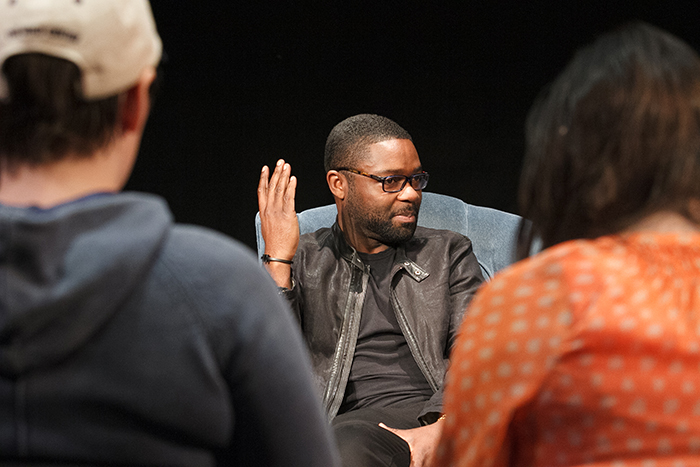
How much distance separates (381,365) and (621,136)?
4.81 feet

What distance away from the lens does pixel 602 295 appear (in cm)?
67

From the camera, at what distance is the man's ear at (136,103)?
0.68 m

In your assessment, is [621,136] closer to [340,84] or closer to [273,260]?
[273,260]

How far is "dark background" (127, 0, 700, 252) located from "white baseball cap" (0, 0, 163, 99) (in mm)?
2551

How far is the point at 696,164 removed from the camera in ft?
2.42

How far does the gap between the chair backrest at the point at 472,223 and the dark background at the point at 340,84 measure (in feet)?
1.99

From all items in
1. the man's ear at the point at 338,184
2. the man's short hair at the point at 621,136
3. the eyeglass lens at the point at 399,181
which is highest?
the man's short hair at the point at 621,136

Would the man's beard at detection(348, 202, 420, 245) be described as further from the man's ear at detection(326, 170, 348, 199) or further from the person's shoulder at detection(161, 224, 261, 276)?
the person's shoulder at detection(161, 224, 261, 276)

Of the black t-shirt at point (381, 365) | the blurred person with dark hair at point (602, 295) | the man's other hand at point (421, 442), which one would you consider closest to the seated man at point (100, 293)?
the blurred person with dark hair at point (602, 295)

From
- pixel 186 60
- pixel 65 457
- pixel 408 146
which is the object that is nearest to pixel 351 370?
pixel 408 146

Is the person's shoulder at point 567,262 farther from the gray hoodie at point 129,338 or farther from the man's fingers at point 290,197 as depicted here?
the man's fingers at point 290,197

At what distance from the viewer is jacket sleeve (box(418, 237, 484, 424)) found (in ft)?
7.04

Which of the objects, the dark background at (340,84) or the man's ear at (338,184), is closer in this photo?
the man's ear at (338,184)

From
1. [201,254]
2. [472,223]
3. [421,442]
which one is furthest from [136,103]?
[472,223]
